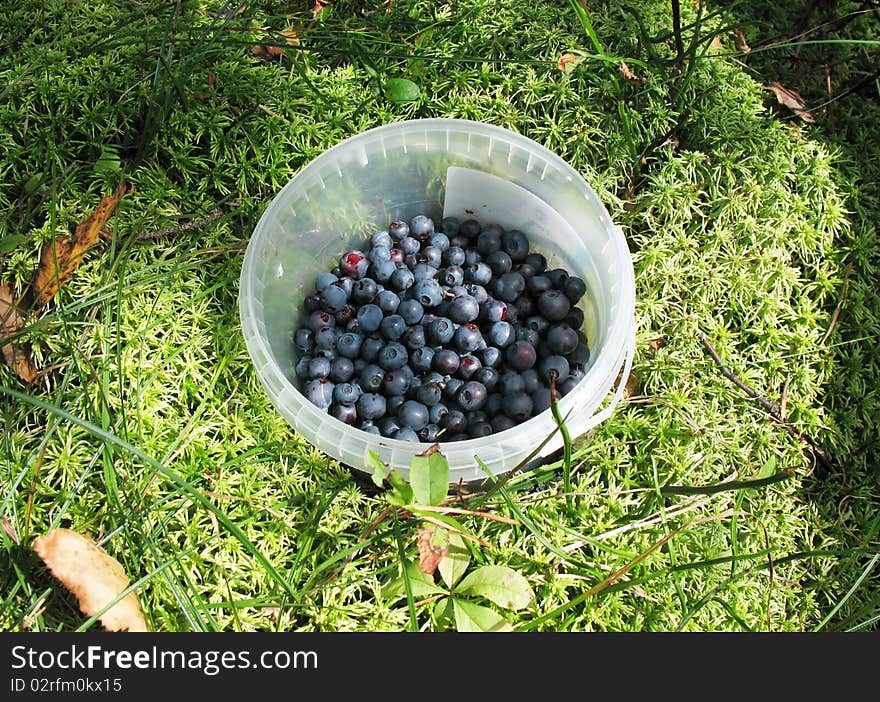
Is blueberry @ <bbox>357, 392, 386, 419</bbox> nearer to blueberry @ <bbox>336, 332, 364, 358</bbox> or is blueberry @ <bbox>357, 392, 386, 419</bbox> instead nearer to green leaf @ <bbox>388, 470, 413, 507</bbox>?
blueberry @ <bbox>336, 332, 364, 358</bbox>

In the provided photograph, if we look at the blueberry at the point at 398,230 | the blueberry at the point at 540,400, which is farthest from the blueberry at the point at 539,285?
the blueberry at the point at 398,230

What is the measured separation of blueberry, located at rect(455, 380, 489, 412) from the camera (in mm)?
2287

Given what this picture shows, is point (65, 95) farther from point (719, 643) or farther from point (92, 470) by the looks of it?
point (719, 643)

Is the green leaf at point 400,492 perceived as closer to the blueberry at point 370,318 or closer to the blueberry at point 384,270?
the blueberry at point 370,318

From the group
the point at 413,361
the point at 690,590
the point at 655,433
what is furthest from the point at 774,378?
the point at 413,361

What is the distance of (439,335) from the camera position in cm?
237

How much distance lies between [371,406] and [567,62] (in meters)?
1.49

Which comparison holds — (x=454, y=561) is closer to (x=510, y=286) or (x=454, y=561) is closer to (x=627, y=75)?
(x=510, y=286)

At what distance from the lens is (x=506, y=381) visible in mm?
2297

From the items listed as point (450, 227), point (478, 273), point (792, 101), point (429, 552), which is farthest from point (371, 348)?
point (792, 101)

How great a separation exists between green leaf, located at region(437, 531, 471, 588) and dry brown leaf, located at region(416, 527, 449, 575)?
20 mm

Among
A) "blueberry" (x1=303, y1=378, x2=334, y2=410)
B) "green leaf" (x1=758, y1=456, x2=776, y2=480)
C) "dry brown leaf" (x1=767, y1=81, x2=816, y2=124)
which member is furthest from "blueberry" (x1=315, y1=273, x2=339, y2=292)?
"dry brown leaf" (x1=767, y1=81, x2=816, y2=124)

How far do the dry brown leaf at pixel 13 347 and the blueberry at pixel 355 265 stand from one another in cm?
98

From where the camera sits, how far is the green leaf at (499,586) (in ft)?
6.70
